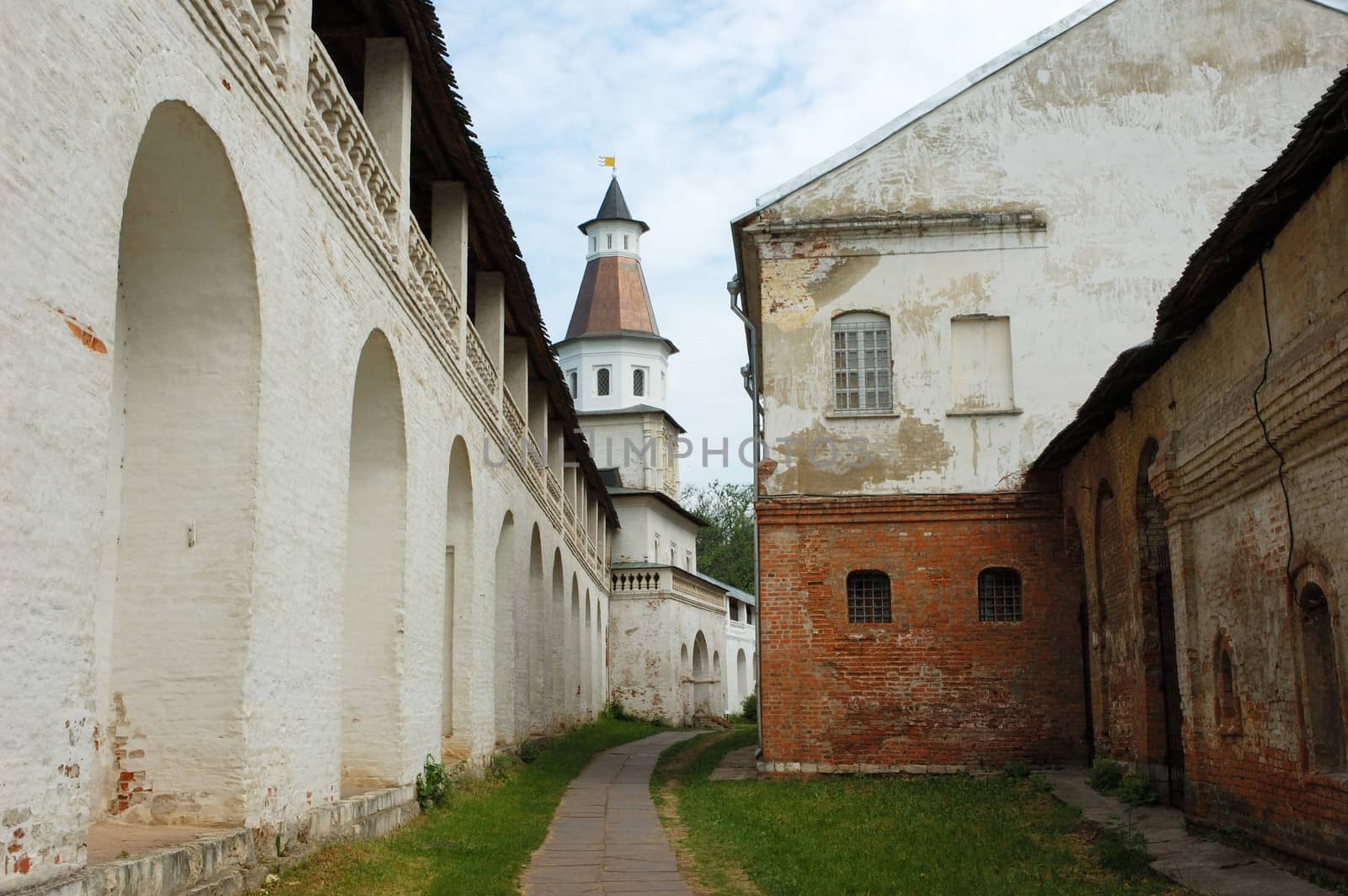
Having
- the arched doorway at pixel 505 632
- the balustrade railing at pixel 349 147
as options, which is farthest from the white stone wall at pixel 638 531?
the balustrade railing at pixel 349 147

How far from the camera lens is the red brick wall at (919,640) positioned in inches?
654

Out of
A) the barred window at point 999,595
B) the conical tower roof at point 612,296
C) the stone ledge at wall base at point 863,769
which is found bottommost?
the stone ledge at wall base at point 863,769

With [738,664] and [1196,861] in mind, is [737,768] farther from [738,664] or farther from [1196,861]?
[738,664]

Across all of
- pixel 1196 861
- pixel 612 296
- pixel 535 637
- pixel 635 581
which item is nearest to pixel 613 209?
pixel 612 296

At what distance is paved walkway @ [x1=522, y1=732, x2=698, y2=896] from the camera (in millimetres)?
9422

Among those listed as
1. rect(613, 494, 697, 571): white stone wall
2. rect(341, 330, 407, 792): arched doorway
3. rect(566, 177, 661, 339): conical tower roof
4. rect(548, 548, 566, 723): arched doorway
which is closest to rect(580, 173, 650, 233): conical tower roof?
rect(566, 177, 661, 339): conical tower roof

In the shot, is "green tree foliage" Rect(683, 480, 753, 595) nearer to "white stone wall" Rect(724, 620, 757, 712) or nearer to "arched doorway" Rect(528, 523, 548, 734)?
"white stone wall" Rect(724, 620, 757, 712)

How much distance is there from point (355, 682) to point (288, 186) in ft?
16.4

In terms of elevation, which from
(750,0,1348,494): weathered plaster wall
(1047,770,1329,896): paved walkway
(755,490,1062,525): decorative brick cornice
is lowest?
(1047,770,1329,896): paved walkway

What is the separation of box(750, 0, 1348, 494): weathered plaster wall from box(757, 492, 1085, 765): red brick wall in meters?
0.50

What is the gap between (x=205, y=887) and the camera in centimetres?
685

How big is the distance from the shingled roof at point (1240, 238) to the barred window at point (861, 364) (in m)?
4.62

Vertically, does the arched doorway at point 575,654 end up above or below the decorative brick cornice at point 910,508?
below

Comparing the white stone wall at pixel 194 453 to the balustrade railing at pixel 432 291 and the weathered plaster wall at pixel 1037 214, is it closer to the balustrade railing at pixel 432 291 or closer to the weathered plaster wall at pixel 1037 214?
the balustrade railing at pixel 432 291
